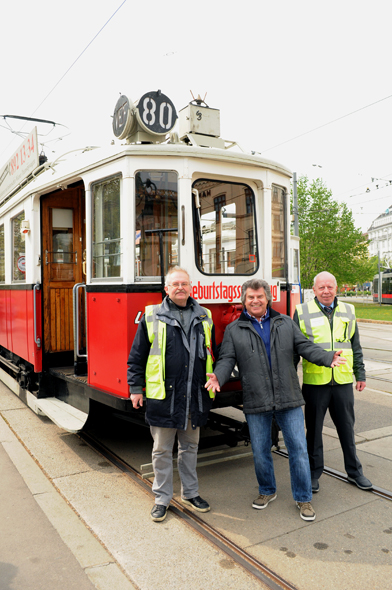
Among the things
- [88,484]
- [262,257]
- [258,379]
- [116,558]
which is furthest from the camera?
[262,257]

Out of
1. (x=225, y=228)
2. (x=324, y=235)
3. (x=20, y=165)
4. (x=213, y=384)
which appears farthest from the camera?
(x=324, y=235)

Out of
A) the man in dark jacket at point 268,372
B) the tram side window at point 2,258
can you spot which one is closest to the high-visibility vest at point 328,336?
the man in dark jacket at point 268,372

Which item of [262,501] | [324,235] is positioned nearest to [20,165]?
[262,501]

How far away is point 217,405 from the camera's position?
4.38m

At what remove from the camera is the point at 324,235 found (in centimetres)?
3472

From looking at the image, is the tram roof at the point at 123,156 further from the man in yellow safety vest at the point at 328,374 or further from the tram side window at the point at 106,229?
the man in yellow safety vest at the point at 328,374

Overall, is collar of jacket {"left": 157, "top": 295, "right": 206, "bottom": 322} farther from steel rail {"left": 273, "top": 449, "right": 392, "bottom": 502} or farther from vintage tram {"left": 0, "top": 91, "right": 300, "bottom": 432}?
steel rail {"left": 273, "top": 449, "right": 392, "bottom": 502}

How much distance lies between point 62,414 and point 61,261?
201 cm

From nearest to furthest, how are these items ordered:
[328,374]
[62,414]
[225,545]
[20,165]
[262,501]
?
1. [225,545]
2. [262,501]
3. [328,374]
4. [62,414]
5. [20,165]

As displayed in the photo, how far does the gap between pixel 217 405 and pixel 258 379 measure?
2.67 feet

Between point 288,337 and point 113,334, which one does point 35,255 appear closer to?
point 113,334

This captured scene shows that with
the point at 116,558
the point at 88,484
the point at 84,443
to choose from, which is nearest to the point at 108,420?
the point at 84,443

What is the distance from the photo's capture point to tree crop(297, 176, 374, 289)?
114ft

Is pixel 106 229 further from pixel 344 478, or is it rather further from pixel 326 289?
pixel 344 478
